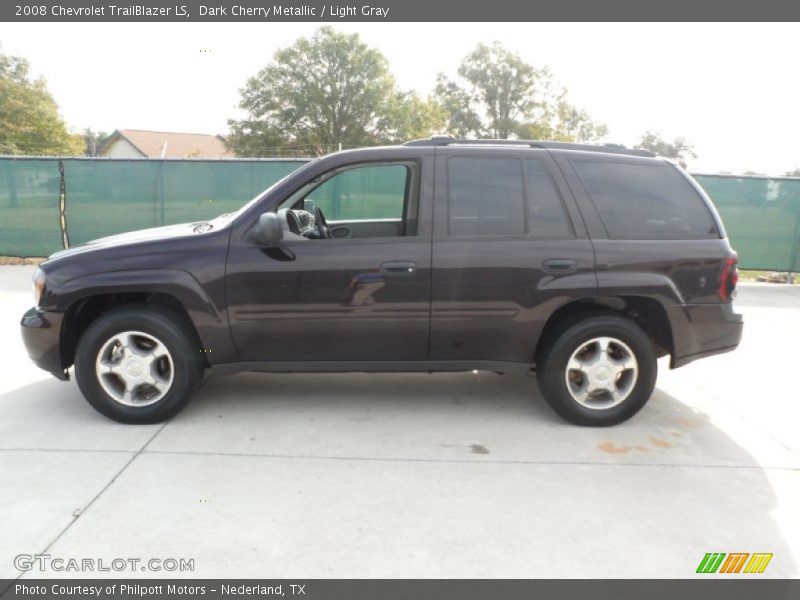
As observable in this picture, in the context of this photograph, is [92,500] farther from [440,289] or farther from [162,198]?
[162,198]

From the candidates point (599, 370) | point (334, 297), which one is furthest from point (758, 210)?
point (334, 297)

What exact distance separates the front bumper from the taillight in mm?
4367

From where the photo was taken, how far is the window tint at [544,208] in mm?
3904

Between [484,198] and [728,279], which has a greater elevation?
[484,198]

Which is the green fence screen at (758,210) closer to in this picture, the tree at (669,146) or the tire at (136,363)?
the tire at (136,363)

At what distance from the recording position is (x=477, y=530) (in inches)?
111

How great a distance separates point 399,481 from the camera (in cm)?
326

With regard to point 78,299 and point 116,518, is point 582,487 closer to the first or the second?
point 116,518

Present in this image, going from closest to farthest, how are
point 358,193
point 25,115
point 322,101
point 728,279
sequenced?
point 728,279, point 358,193, point 25,115, point 322,101

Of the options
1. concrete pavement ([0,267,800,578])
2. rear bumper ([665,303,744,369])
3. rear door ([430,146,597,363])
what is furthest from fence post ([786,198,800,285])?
rear door ([430,146,597,363])

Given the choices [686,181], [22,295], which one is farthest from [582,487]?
[22,295]

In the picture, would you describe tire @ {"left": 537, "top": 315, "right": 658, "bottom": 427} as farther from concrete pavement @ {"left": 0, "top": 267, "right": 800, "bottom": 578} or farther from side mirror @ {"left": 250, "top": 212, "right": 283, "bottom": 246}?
side mirror @ {"left": 250, "top": 212, "right": 283, "bottom": 246}

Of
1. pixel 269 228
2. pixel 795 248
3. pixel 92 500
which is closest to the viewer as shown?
pixel 92 500

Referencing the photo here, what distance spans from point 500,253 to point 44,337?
306cm
